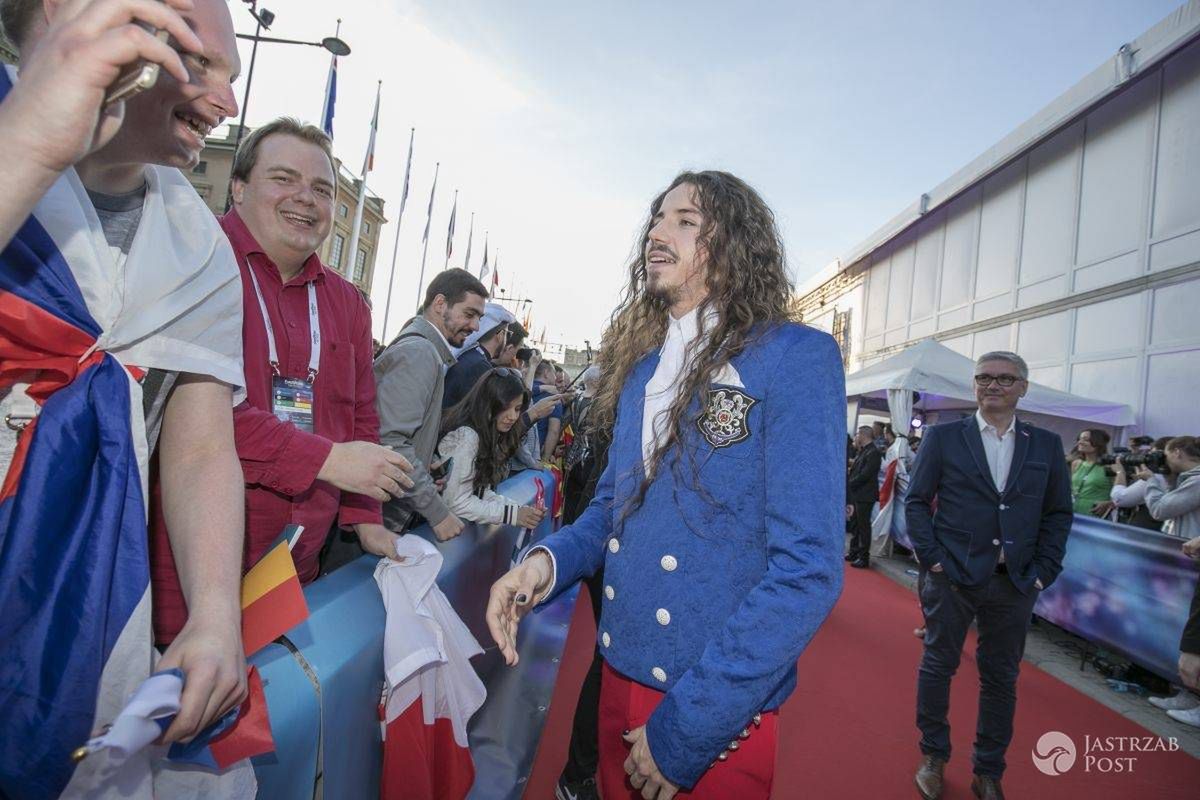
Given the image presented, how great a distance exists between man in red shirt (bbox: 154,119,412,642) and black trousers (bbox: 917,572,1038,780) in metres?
2.97

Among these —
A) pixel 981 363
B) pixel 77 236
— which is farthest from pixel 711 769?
pixel 981 363

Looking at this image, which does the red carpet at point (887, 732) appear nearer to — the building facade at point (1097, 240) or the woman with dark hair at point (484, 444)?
the woman with dark hair at point (484, 444)

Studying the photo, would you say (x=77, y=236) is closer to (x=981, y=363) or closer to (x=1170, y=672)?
(x=981, y=363)

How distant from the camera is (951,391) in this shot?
1052 centimetres

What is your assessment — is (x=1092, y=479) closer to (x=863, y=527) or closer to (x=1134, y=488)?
(x=1134, y=488)

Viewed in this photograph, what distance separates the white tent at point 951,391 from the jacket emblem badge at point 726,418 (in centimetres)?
958

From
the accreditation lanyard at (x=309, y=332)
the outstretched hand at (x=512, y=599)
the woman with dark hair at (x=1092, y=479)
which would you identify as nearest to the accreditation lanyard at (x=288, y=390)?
the accreditation lanyard at (x=309, y=332)

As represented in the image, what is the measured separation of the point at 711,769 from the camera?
1.32m

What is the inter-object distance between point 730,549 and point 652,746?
16.9 inches

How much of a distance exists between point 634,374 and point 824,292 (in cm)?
2826

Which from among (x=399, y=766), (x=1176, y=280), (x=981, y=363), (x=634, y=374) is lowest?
(x=399, y=766)

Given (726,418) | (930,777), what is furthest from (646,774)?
(930,777)

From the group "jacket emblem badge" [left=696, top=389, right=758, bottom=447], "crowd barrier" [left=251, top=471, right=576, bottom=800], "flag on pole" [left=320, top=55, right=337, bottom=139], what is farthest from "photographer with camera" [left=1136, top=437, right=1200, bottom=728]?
"flag on pole" [left=320, top=55, right=337, bottom=139]

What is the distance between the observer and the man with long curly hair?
1.15 metres
